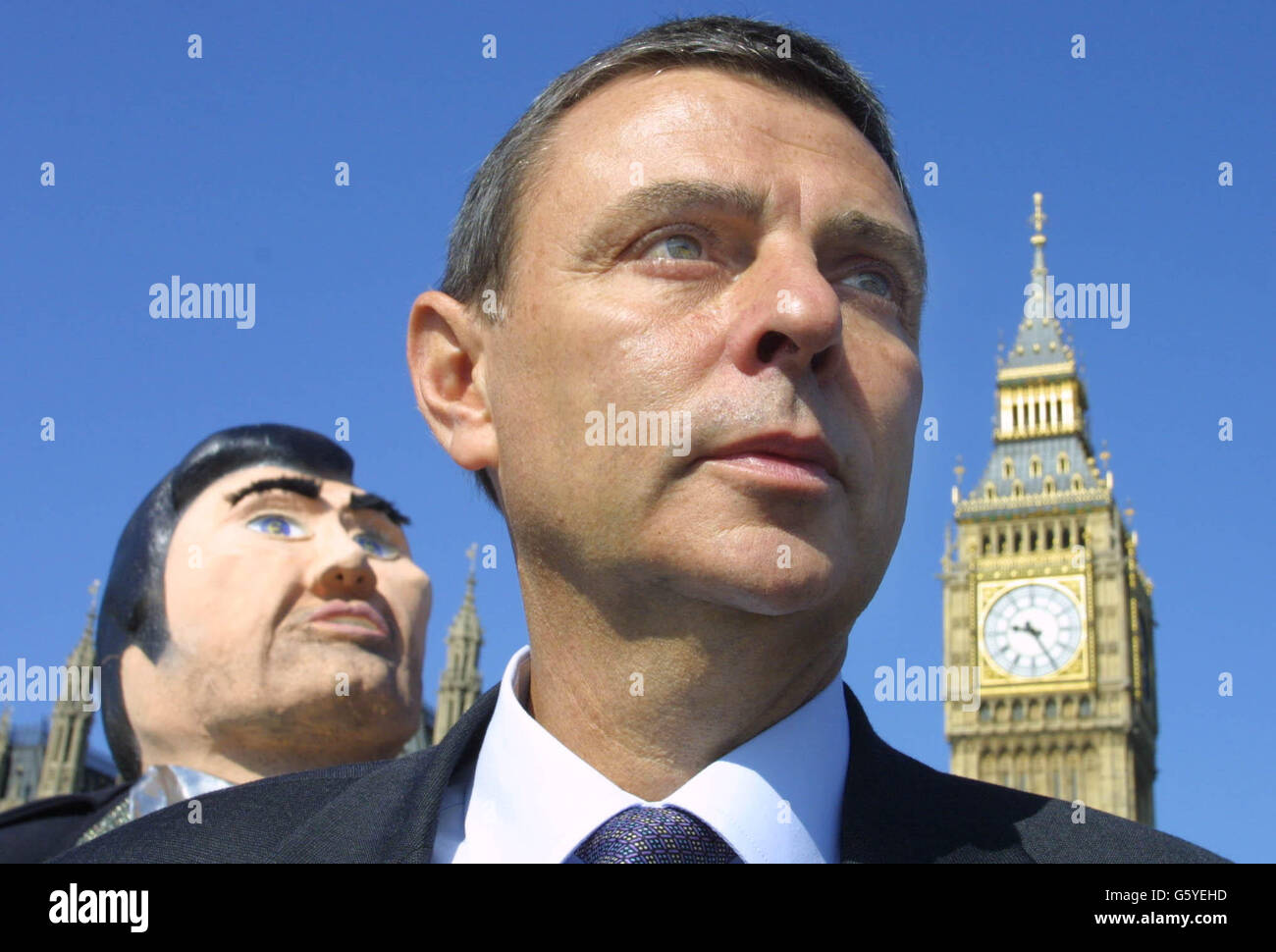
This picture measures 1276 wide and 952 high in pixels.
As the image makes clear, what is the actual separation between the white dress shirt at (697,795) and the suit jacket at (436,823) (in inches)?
2.9

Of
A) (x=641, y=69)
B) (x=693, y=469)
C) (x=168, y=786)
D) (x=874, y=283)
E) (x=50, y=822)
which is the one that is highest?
(x=641, y=69)

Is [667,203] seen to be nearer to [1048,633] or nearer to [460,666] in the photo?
[460,666]

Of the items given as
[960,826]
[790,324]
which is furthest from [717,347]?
[960,826]

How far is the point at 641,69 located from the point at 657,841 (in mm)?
1684

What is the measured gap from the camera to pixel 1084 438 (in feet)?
244

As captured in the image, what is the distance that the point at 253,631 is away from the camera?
5.78 m

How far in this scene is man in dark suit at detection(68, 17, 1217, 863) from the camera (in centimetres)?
297

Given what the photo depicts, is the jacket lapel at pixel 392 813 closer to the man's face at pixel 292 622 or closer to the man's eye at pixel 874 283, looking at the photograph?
the man's eye at pixel 874 283

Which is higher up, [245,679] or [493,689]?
[245,679]

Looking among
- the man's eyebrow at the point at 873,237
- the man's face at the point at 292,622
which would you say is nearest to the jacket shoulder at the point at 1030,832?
the man's eyebrow at the point at 873,237

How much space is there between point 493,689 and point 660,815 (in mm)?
866

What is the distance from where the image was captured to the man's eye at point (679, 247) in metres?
3.17
